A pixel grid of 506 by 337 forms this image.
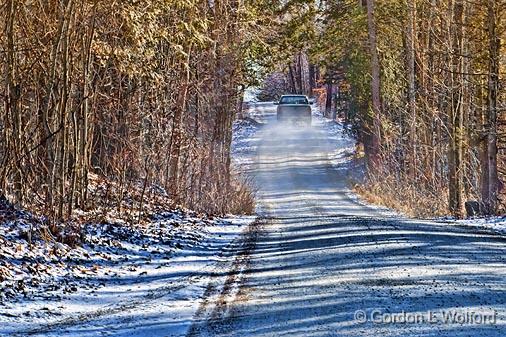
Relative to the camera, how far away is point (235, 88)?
2503 centimetres

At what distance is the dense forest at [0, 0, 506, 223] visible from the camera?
12.7 meters

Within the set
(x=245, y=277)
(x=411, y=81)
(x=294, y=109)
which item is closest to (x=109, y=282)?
(x=245, y=277)

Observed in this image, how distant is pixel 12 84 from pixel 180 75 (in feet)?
27.1

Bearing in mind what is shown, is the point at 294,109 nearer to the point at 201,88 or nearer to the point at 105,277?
the point at 201,88

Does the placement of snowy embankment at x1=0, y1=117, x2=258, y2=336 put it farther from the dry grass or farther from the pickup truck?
the pickup truck

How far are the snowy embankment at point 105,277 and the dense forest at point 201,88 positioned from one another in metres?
0.94

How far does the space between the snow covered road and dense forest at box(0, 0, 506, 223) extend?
3.49 m

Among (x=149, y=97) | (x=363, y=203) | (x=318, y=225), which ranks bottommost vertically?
(x=363, y=203)

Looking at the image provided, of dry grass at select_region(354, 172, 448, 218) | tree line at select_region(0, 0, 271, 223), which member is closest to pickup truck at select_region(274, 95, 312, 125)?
dry grass at select_region(354, 172, 448, 218)

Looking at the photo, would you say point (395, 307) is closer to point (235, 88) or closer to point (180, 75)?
point (180, 75)

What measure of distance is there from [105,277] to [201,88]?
530 inches

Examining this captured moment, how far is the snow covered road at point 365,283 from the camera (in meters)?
7.26

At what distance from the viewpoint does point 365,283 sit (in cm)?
930

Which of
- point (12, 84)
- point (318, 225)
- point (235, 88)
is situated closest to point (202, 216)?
point (318, 225)
